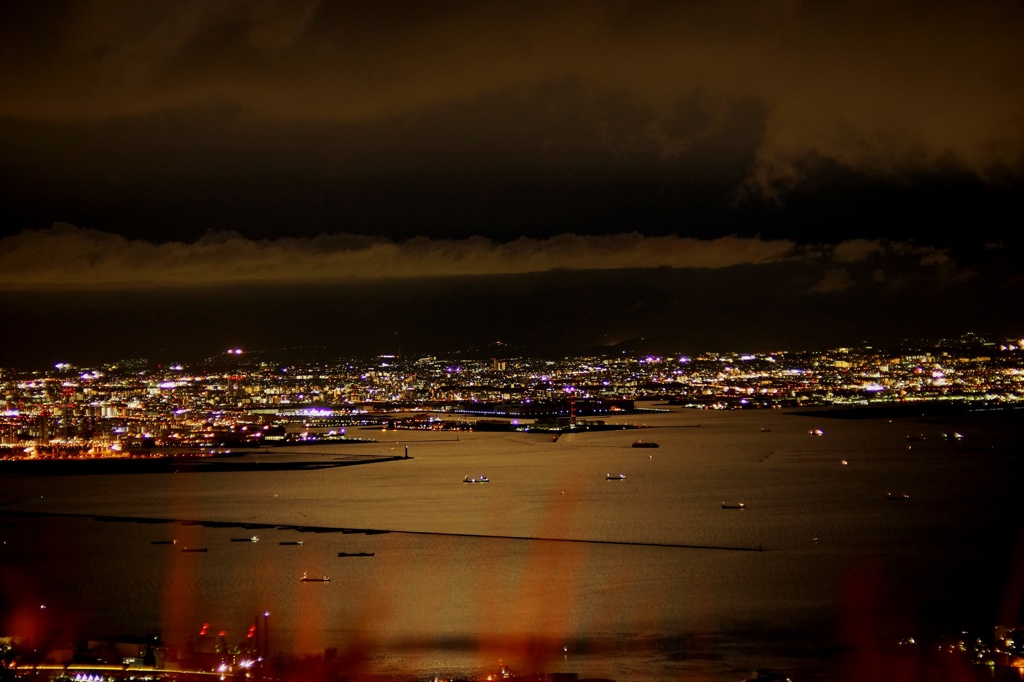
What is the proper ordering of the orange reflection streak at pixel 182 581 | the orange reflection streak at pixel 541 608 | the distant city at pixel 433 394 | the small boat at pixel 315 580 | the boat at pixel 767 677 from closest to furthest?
1. the boat at pixel 767 677
2. the orange reflection streak at pixel 541 608
3. the orange reflection streak at pixel 182 581
4. the small boat at pixel 315 580
5. the distant city at pixel 433 394

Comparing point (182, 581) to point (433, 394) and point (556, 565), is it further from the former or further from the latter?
point (433, 394)

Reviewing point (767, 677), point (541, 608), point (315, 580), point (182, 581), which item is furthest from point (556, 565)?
point (767, 677)

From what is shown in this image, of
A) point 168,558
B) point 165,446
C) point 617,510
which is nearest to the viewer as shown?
point 168,558

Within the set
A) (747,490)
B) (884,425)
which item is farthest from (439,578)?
(884,425)

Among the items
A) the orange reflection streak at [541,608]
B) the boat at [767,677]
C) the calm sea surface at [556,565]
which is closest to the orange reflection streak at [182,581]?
the calm sea surface at [556,565]

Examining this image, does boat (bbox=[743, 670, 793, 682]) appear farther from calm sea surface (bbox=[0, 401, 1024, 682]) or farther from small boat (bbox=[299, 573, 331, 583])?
small boat (bbox=[299, 573, 331, 583])

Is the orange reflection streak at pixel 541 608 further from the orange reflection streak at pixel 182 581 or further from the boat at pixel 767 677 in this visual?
the orange reflection streak at pixel 182 581

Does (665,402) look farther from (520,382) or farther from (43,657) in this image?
(43,657)
